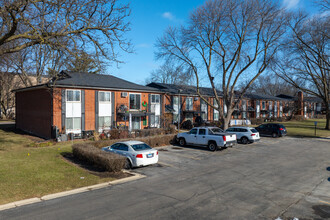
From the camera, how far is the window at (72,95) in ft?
76.3

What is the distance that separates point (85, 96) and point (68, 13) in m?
12.9

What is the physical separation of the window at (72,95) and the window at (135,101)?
643 centimetres

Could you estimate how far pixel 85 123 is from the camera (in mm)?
24328

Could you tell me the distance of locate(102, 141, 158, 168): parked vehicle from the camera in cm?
1220

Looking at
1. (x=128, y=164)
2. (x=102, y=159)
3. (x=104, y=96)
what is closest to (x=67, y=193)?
(x=102, y=159)

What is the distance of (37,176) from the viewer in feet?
34.0

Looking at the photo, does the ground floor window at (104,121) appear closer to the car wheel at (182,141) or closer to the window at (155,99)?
the window at (155,99)

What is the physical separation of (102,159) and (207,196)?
582 cm

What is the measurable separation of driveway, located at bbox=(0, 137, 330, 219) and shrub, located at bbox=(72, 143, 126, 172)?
4.07ft

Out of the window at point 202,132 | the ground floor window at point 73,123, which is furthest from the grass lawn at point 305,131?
the ground floor window at point 73,123

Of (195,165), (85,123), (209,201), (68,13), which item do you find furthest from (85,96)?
(209,201)

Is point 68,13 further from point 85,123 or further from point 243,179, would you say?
point 85,123

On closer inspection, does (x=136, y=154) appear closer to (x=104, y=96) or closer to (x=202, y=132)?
(x=202, y=132)

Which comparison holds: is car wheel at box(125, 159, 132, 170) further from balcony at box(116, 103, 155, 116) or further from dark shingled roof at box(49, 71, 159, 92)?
balcony at box(116, 103, 155, 116)
